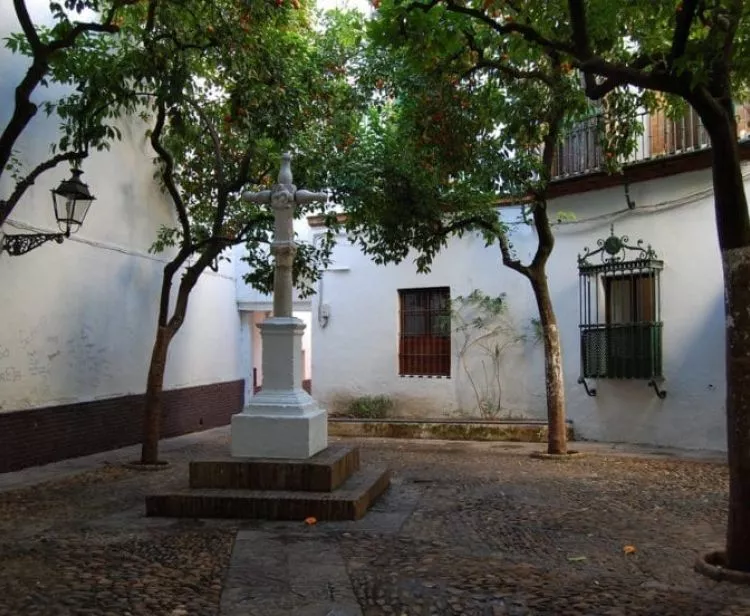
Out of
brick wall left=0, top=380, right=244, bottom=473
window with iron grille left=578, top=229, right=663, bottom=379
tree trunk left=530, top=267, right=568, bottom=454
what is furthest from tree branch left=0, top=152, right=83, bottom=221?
window with iron grille left=578, top=229, right=663, bottom=379

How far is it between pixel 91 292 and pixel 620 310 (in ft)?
25.2

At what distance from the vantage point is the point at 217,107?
9953 mm

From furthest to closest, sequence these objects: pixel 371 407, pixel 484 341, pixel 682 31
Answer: pixel 371 407 → pixel 484 341 → pixel 682 31

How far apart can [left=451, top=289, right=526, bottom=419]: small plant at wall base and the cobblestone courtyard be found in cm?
500

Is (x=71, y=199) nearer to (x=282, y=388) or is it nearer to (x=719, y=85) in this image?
(x=282, y=388)

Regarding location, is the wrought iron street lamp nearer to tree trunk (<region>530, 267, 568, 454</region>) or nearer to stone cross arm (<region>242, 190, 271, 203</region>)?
stone cross arm (<region>242, 190, 271, 203</region>)

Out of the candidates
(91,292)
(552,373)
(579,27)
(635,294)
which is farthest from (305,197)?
(635,294)

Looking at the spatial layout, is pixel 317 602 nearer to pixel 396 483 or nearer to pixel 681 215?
pixel 396 483

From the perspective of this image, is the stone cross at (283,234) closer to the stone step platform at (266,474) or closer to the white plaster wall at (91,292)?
the stone step platform at (266,474)

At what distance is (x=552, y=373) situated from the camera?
9812mm

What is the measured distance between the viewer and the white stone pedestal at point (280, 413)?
673 cm

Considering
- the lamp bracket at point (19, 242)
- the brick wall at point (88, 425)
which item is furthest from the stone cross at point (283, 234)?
the brick wall at point (88, 425)

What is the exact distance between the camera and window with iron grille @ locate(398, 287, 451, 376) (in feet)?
44.9

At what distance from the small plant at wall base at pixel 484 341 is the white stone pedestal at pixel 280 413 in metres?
6.28
